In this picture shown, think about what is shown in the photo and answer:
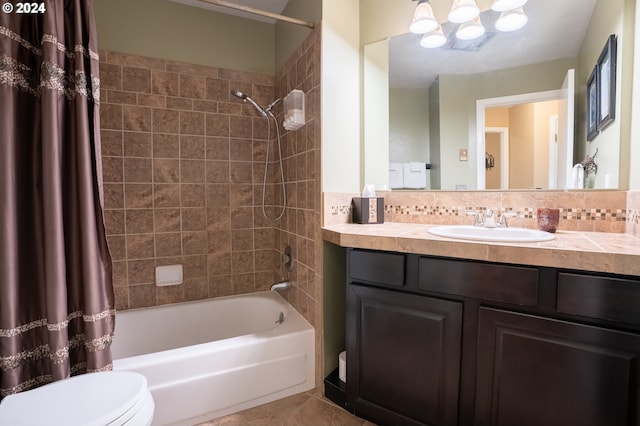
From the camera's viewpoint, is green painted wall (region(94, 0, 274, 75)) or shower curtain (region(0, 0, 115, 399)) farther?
green painted wall (region(94, 0, 274, 75))

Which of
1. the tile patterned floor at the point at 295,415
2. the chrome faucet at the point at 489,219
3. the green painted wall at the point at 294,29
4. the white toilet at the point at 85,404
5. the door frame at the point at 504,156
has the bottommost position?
the tile patterned floor at the point at 295,415

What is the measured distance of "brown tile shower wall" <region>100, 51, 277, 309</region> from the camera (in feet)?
6.61

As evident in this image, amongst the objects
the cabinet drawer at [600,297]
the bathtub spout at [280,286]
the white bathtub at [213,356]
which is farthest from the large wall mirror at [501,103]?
the white bathtub at [213,356]

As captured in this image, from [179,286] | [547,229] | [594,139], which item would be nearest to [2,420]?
[179,286]

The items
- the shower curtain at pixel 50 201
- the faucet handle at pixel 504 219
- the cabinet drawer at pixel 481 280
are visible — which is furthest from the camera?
the faucet handle at pixel 504 219

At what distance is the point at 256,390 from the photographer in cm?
162

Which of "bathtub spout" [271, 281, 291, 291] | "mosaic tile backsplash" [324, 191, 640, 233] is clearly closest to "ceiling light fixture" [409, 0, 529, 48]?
"mosaic tile backsplash" [324, 191, 640, 233]

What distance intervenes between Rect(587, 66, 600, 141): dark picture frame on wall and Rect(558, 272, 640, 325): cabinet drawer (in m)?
0.78

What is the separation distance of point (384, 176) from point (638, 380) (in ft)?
4.48

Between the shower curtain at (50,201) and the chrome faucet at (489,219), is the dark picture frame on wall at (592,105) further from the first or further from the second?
the shower curtain at (50,201)

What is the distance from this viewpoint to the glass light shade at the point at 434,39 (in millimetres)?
1694

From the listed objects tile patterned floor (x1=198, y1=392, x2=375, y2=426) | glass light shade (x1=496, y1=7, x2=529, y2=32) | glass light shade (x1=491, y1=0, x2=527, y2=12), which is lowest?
tile patterned floor (x1=198, y1=392, x2=375, y2=426)

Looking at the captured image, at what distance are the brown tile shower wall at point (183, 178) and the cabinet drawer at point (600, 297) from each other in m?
1.87

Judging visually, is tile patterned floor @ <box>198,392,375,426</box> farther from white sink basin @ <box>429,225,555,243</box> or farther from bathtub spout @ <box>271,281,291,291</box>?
white sink basin @ <box>429,225,555,243</box>
